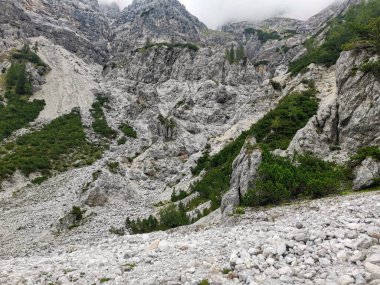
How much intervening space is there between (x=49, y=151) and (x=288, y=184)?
55704 mm

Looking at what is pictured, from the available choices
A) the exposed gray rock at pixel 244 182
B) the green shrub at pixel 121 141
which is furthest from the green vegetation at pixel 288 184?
the green shrub at pixel 121 141

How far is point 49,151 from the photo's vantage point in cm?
6712

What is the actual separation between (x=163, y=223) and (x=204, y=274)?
67.8ft

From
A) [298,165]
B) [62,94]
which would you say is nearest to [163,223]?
[298,165]

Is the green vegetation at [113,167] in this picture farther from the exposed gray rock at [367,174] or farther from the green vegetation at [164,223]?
the exposed gray rock at [367,174]

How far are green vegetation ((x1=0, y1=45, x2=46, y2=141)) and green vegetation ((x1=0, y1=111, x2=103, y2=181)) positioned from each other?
6.02m

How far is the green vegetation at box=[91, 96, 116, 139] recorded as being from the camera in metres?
85.1

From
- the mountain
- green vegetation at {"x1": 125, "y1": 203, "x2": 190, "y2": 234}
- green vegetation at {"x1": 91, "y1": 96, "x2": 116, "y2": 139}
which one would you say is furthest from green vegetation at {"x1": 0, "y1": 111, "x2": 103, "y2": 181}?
green vegetation at {"x1": 125, "y1": 203, "x2": 190, "y2": 234}

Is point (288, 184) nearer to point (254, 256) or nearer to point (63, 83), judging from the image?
point (254, 256)

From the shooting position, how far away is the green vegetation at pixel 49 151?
192 ft

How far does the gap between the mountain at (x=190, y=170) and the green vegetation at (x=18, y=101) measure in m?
0.55

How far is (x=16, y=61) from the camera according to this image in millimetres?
126875

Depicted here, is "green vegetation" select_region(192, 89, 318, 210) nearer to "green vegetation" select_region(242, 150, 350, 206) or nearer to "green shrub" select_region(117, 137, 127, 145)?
"green vegetation" select_region(242, 150, 350, 206)

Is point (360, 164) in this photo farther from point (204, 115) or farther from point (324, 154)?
point (204, 115)
